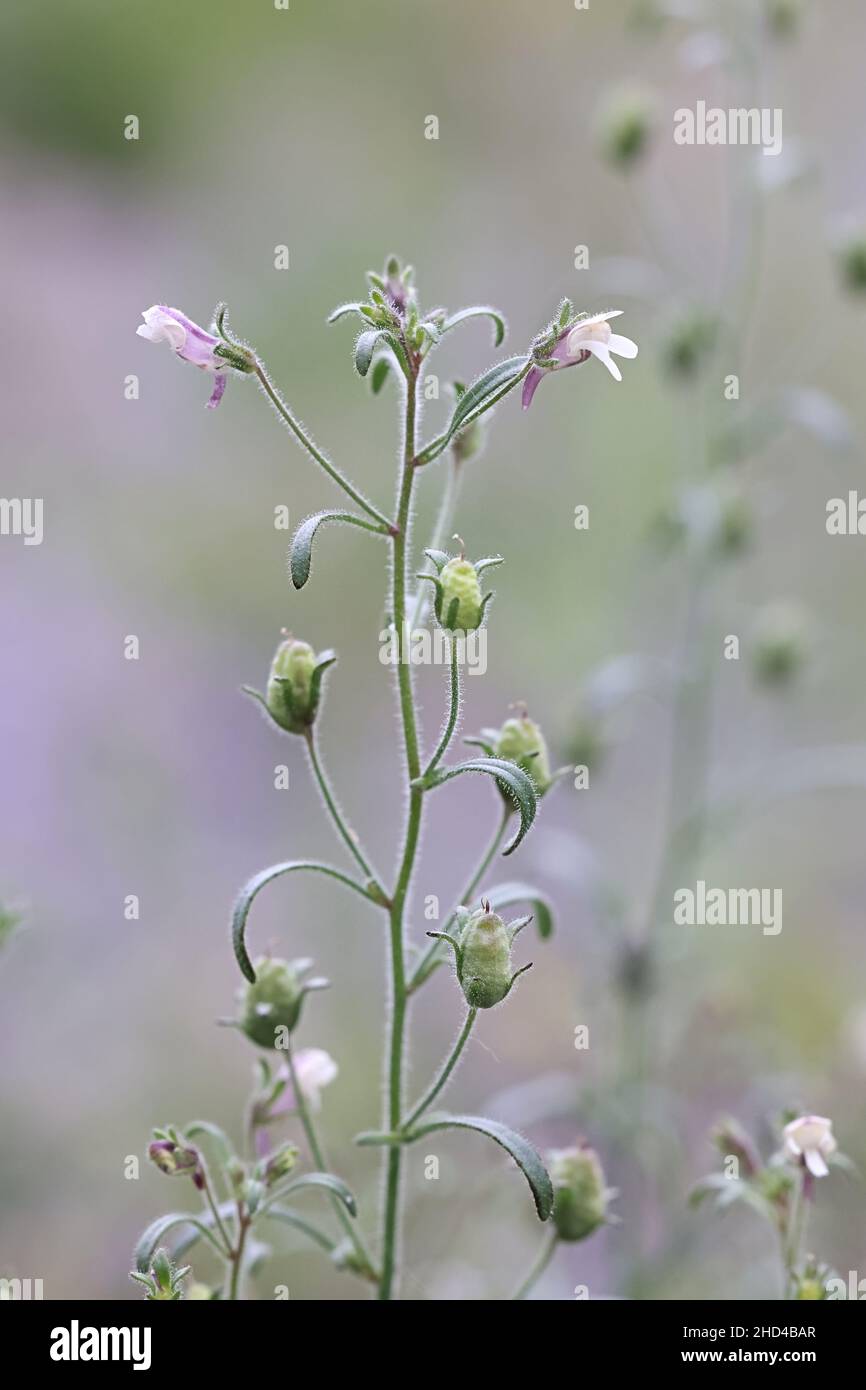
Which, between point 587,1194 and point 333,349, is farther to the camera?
point 333,349

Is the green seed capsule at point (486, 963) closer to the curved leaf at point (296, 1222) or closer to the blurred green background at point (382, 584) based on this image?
the curved leaf at point (296, 1222)

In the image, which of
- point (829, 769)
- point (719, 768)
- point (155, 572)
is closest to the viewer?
point (829, 769)

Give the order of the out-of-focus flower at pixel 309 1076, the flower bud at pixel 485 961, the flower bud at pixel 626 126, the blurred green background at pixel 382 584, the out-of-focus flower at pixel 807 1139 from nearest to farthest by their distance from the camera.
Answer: the flower bud at pixel 485 961
the out-of-focus flower at pixel 807 1139
the out-of-focus flower at pixel 309 1076
the flower bud at pixel 626 126
the blurred green background at pixel 382 584

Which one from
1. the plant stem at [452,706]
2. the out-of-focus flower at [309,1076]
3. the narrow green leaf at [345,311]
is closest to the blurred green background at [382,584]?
the out-of-focus flower at [309,1076]

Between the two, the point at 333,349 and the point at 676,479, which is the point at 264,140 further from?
the point at 676,479

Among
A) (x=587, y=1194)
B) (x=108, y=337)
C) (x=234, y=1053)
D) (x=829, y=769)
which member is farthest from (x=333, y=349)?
(x=587, y=1194)
